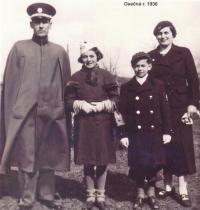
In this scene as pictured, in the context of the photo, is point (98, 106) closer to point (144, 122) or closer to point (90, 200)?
point (144, 122)

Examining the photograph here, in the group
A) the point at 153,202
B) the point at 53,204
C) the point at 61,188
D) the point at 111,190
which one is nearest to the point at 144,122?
the point at 153,202

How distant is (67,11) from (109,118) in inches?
47.3

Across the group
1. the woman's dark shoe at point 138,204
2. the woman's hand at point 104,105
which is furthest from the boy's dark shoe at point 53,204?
the woman's hand at point 104,105

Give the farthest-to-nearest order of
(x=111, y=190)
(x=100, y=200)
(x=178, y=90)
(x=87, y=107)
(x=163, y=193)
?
(x=111, y=190) → (x=163, y=193) → (x=178, y=90) → (x=100, y=200) → (x=87, y=107)

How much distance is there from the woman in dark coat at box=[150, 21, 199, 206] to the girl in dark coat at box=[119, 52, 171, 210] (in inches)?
7.0

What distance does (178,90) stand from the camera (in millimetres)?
3176

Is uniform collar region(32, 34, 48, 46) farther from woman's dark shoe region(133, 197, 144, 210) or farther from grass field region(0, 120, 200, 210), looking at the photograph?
woman's dark shoe region(133, 197, 144, 210)

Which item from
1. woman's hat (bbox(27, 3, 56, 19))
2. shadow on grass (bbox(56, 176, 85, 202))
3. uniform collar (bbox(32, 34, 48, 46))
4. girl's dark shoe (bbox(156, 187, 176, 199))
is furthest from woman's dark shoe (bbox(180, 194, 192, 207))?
woman's hat (bbox(27, 3, 56, 19))

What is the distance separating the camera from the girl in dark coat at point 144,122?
3.01m

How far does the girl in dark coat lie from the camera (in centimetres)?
301

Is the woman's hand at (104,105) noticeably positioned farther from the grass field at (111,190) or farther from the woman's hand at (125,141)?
the grass field at (111,190)

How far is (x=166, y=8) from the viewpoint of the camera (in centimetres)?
352

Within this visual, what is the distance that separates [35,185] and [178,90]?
151cm

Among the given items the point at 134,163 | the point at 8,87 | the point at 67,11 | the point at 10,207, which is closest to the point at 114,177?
the point at 134,163
